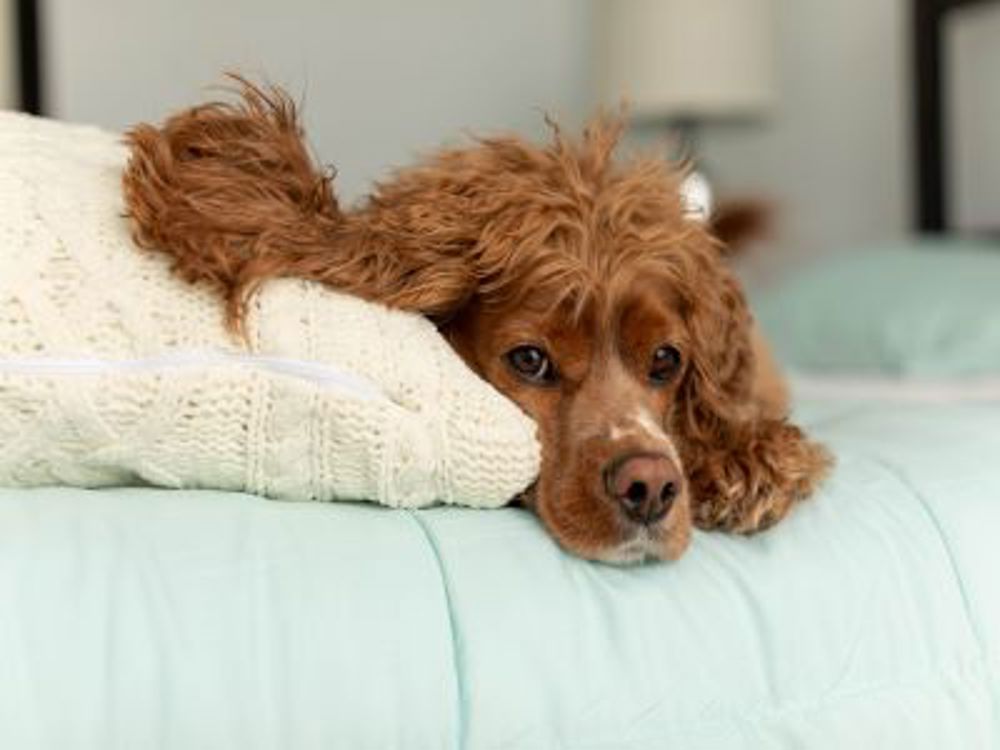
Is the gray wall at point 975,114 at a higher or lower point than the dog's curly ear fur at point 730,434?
higher

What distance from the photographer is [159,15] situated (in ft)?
11.5

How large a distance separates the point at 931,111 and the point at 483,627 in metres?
2.96

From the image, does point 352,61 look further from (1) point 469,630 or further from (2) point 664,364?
(1) point 469,630

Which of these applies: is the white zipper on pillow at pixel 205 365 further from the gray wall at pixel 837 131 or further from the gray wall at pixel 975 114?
the gray wall at pixel 837 131

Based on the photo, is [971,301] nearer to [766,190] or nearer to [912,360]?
[912,360]

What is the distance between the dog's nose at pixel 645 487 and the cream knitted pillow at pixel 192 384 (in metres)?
0.09

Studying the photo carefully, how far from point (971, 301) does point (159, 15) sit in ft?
6.85

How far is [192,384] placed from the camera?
1.04 metres

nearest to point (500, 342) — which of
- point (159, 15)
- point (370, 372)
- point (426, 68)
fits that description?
point (370, 372)

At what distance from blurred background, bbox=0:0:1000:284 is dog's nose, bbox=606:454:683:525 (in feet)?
7.37

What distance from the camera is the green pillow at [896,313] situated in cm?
264

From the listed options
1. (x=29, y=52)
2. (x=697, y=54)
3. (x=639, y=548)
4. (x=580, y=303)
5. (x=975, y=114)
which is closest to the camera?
(x=639, y=548)

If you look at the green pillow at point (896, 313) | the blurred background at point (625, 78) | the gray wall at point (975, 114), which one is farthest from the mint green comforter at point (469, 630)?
the gray wall at point (975, 114)

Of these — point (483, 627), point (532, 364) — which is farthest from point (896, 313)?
point (483, 627)
